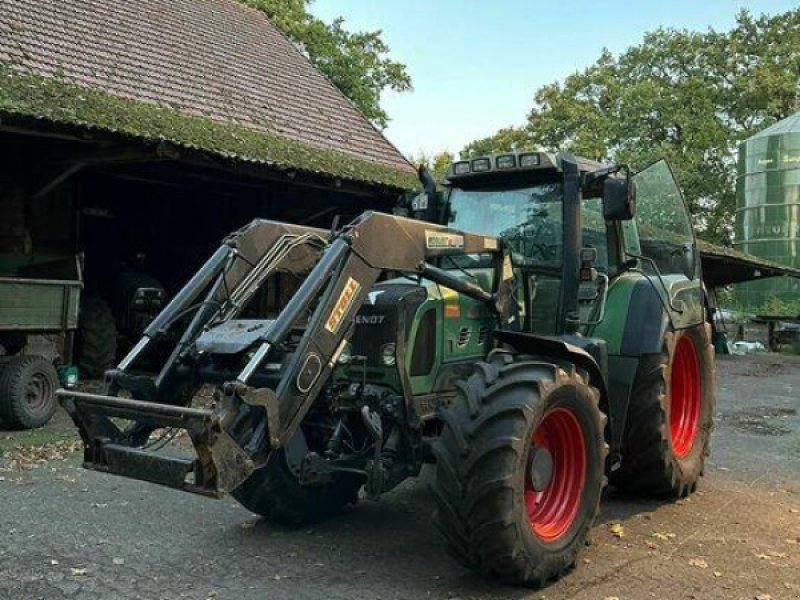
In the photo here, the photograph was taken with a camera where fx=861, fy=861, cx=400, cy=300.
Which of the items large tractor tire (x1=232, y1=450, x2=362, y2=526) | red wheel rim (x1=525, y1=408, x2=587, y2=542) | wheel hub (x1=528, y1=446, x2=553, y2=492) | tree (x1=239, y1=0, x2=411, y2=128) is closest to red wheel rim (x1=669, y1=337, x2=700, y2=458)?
red wheel rim (x1=525, y1=408, x2=587, y2=542)

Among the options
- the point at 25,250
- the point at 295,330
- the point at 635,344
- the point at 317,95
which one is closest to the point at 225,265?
the point at 295,330

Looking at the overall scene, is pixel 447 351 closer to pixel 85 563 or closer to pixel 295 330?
pixel 295 330

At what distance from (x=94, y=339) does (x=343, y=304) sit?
858 cm

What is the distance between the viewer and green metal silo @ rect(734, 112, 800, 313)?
27891 mm

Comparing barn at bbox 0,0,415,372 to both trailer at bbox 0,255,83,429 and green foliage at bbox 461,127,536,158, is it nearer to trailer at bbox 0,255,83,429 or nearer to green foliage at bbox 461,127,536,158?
trailer at bbox 0,255,83,429

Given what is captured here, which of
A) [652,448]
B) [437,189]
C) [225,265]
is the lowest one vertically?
[652,448]

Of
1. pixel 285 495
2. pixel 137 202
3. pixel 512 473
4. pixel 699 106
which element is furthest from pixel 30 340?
pixel 699 106

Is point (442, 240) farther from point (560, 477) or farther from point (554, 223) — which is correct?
point (560, 477)

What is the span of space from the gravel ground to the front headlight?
3.60 ft

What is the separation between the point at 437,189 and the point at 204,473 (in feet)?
10.1

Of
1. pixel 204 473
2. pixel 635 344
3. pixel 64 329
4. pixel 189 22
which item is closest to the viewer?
pixel 204 473

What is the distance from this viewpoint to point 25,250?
11.8m

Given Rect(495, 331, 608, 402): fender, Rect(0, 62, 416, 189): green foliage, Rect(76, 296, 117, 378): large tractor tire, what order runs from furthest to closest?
1. Rect(76, 296, 117, 378): large tractor tire
2. Rect(0, 62, 416, 189): green foliage
3. Rect(495, 331, 608, 402): fender

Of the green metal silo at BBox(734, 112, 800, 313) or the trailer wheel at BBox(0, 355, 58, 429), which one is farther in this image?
the green metal silo at BBox(734, 112, 800, 313)
